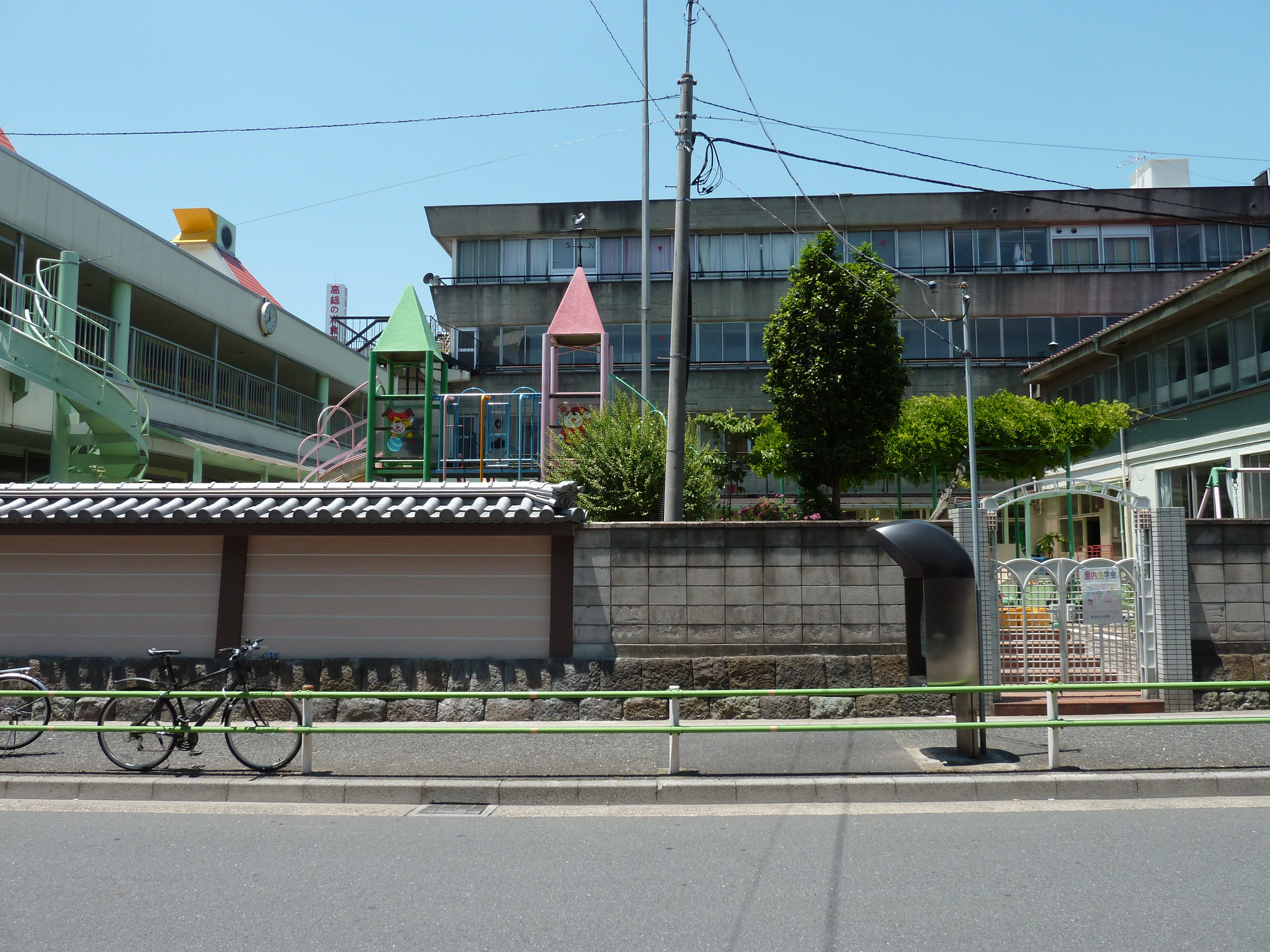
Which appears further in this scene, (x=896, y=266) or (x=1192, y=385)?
(x=896, y=266)

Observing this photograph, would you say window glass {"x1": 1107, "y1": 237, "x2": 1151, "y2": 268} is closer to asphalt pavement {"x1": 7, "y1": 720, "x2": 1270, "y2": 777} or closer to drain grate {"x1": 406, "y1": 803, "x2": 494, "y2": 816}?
asphalt pavement {"x1": 7, "y1": 720, "x2": 1270, "y2": 777}

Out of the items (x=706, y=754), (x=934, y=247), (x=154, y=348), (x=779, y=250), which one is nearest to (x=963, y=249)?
(x=934, y=247)

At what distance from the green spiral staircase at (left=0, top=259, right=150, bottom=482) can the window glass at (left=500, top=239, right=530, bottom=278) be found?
55.3ft

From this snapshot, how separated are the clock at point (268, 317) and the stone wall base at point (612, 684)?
18.0m

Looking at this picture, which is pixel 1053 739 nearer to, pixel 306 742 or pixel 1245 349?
pixel 306 742

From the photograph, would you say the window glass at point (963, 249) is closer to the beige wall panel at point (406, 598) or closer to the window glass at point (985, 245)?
the window glass at point (985, 245)

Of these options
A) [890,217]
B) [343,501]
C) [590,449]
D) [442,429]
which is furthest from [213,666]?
[890,217]

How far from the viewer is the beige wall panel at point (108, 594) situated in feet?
35.4

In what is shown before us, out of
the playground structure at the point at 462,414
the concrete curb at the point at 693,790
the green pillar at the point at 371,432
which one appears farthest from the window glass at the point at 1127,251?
the concrete curb at the point at 693,790

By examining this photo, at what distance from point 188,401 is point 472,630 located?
51.2ft

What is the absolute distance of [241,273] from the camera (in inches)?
1358

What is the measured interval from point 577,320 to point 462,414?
2.77 m

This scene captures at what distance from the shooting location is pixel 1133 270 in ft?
104

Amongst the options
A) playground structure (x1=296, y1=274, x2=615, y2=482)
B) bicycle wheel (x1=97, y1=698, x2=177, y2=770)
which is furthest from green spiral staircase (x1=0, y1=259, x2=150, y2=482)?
bicycle wheel (x1=97, y1=698, x2=177, y2=770)
